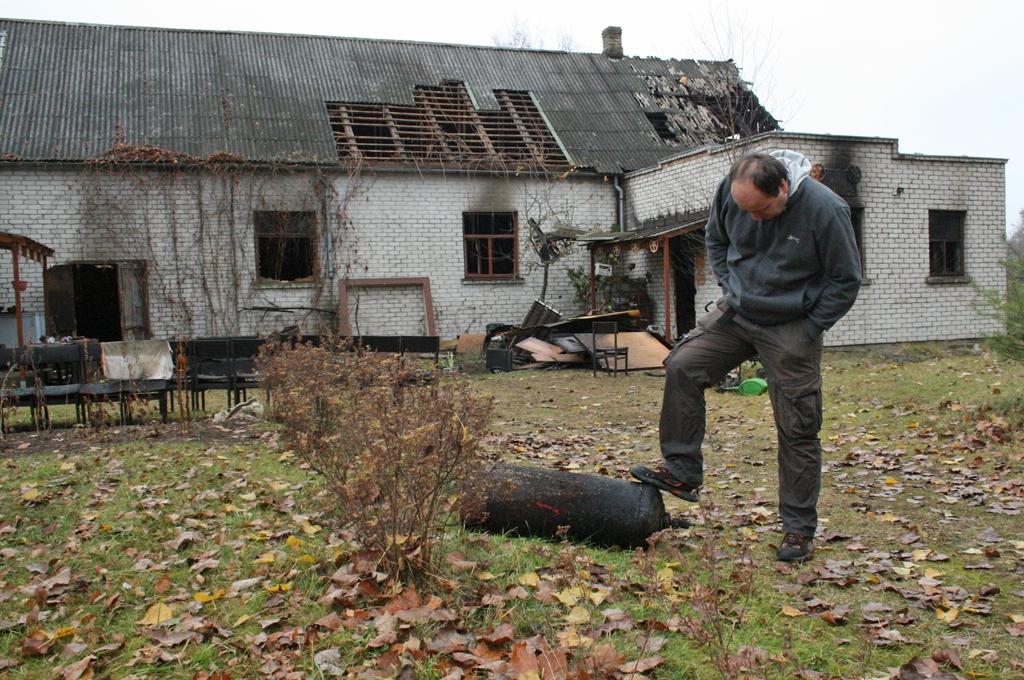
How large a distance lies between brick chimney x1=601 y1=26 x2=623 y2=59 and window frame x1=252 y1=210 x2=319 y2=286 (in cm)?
1064

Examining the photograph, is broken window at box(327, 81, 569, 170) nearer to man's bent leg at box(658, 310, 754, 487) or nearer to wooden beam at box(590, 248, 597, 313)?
wooden beam at box(590, 248, 597, 313)

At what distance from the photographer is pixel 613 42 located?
78.4 ft

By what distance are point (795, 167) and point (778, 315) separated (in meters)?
0.69

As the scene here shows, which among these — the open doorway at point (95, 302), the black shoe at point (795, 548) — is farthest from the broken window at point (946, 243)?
the open doorway at point (95, 302)

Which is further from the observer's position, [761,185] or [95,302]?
[95,302]

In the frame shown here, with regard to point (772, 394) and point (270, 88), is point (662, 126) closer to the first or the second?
point (270, 88)

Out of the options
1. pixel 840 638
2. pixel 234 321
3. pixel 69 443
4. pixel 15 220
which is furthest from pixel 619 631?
pixel 15 220

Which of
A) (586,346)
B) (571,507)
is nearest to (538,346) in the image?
(586,346)

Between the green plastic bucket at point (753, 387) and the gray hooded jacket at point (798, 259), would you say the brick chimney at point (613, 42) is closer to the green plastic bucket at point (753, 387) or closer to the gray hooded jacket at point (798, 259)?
the green plastic bucket at point (753, 387)

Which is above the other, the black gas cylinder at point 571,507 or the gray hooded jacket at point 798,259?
the gray hooded jacket at point 798,259

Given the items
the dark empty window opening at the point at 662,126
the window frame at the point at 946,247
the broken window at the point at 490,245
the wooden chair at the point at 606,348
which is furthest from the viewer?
the dark empty window opening at the point at 662,126

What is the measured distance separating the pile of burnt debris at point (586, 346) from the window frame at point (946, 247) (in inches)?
250

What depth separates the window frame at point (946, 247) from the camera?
56.3ft

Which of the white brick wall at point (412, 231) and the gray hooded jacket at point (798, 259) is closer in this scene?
the gray hooded jacket at point (798, 259)
